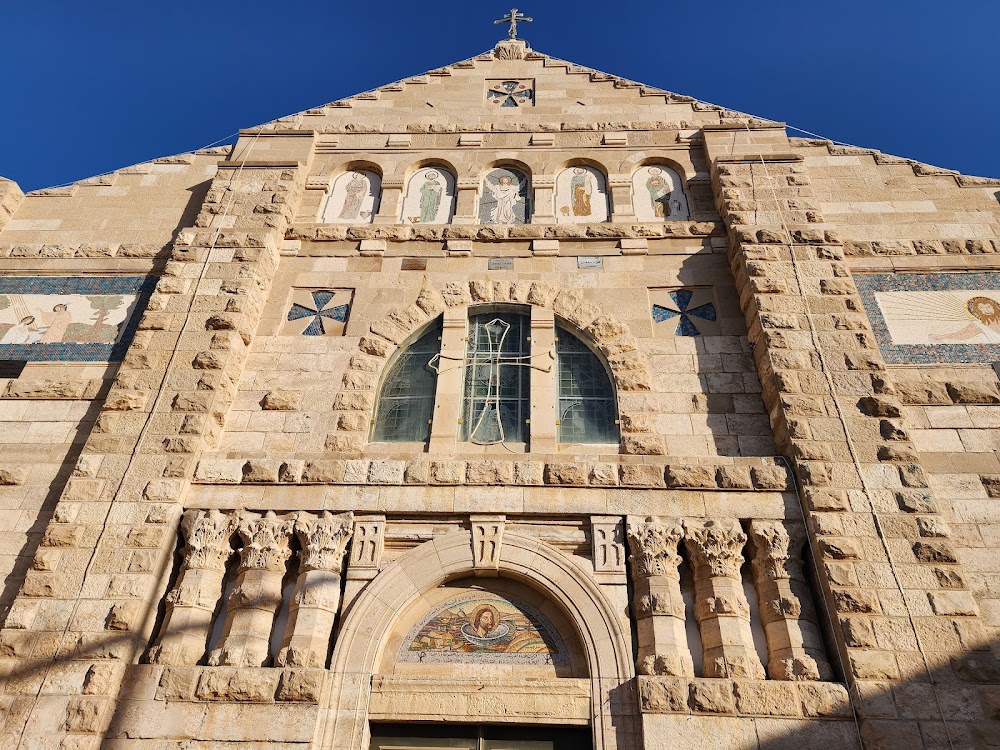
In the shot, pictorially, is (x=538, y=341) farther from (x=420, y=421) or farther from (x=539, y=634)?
(x=539, y=634)

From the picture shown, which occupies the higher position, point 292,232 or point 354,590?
point 292,232

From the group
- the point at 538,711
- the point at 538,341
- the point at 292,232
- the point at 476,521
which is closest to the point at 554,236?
the point at 538,341

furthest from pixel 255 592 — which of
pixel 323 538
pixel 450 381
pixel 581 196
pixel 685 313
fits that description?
pixel 581 196

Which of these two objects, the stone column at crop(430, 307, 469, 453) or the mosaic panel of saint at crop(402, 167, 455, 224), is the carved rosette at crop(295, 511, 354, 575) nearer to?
the stone column at crop(430, 307, 469, 453)

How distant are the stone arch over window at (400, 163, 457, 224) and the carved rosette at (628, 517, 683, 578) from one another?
20.2ft

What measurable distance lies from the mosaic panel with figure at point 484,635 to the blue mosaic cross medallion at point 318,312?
437 cm

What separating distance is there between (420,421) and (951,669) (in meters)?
6.22

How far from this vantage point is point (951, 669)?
6.65 m

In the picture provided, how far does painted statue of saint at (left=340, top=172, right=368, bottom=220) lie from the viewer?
38.9 ft

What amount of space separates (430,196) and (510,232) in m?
1.89

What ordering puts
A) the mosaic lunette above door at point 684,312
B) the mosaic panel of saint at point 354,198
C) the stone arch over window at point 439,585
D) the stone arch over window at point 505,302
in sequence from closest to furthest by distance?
the stone arch over window at point 439,585 → the stone arch over window at point 505,302 → the mosaic lunette above door at point 684,312 → the mosaic panel of saint at point 354,198

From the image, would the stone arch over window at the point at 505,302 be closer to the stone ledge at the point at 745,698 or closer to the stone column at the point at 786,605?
the stone column at the point at 786,605

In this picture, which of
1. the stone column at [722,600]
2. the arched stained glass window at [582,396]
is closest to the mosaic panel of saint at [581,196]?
the arched stained glass window at [582,396]

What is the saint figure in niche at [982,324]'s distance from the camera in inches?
377
